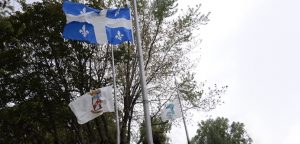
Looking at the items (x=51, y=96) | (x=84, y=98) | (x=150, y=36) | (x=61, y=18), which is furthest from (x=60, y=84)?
(x=84, y=98)

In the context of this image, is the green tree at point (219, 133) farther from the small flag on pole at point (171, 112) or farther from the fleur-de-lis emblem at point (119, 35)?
the fleur-de-lis emblem at point (119, 35)

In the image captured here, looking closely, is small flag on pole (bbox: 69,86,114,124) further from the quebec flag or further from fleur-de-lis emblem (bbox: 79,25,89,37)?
fleur-de-lis emblem (bbox: 79,25,89,37)

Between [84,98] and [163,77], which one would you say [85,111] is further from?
[163,77]

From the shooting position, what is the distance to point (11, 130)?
26.3 meters

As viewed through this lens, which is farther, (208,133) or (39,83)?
(208,133)

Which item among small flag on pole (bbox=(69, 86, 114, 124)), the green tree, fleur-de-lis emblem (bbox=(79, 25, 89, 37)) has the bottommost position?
small flag on pole (bbox=(69, 86, 114, 124))

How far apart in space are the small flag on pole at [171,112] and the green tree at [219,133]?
43.2 m

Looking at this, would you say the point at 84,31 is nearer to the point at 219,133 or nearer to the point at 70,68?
the point at 70,68

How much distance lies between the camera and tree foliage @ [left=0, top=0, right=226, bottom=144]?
21.2 metres

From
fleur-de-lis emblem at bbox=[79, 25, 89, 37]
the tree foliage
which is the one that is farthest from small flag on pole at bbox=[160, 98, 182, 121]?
fleur-de-lis emblem at bbox=[79, 25, 89, 37]

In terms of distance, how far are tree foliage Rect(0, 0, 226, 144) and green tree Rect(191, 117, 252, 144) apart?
41.1m

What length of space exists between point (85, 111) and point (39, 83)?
25.1 ft

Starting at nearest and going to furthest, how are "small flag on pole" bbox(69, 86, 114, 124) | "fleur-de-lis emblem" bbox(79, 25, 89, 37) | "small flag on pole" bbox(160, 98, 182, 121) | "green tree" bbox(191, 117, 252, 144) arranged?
1. "fleur-de-lis emblem" bbox(79, 25, 89, 37)
2. "small flag on pole" bbox(69, 86, 114, 124)
3. "small flag on pole" bbox(160, 98, 182, 121)
4. "green tree" bbox(191, 117, 252, 144)

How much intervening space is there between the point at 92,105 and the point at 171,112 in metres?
6.95
